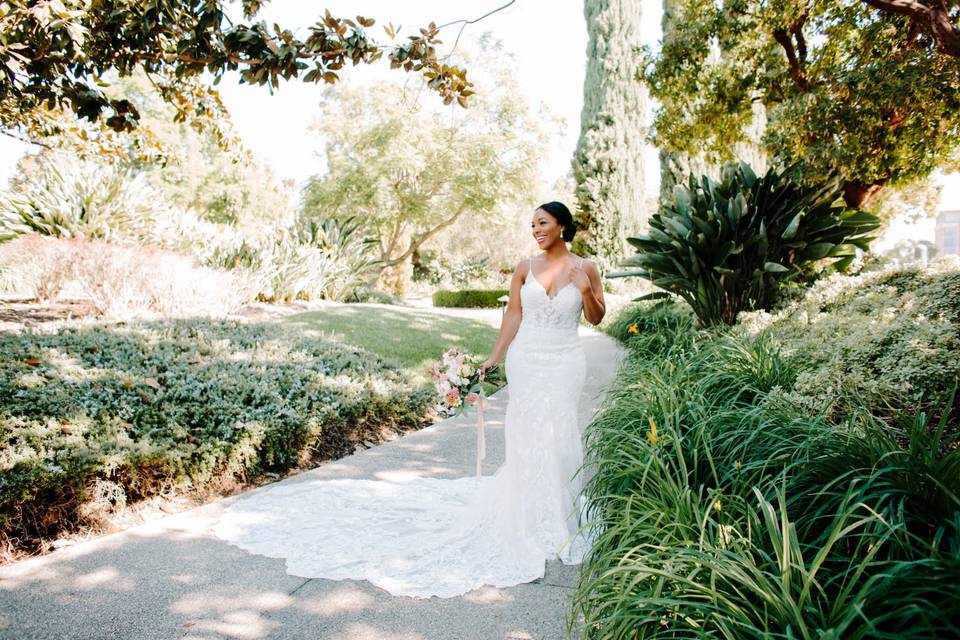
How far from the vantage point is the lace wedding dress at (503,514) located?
326cm

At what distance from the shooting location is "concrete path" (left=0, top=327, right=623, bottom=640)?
252cm

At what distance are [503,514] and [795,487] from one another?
5.60 feet

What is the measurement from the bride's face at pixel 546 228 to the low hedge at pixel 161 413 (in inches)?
108

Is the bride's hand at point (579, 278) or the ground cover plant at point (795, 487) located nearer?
the ground cover plant at point (795, 487)

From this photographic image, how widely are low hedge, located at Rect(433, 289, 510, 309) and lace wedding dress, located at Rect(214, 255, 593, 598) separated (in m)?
20.5

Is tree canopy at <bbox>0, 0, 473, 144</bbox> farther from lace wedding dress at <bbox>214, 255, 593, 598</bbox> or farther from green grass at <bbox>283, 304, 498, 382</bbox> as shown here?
green grass at <bbox>283, 304, 498, 382</bbox>

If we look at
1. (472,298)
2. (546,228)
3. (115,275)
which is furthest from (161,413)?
(472,298)

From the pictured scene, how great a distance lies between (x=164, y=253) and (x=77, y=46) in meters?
6.70

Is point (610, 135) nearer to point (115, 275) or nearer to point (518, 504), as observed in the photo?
point (115, 275)

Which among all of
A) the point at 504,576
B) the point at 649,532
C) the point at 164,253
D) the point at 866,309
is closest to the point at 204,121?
the point at 164,253

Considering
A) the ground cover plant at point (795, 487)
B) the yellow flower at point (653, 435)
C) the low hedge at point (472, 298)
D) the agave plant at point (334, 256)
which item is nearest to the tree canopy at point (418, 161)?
the low hedge at point (472, 298)

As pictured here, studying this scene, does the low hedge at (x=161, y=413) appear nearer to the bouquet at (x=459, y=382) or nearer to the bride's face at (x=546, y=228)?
the bouquet at (x=459, y=382)

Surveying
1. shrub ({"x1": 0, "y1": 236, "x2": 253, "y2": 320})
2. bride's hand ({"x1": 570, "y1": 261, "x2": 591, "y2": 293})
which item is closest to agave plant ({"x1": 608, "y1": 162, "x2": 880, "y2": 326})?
bride's hand ({"x1": 570, "y1": 261, "x2": 591, "y2": 293})

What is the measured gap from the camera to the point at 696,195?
7.73m
